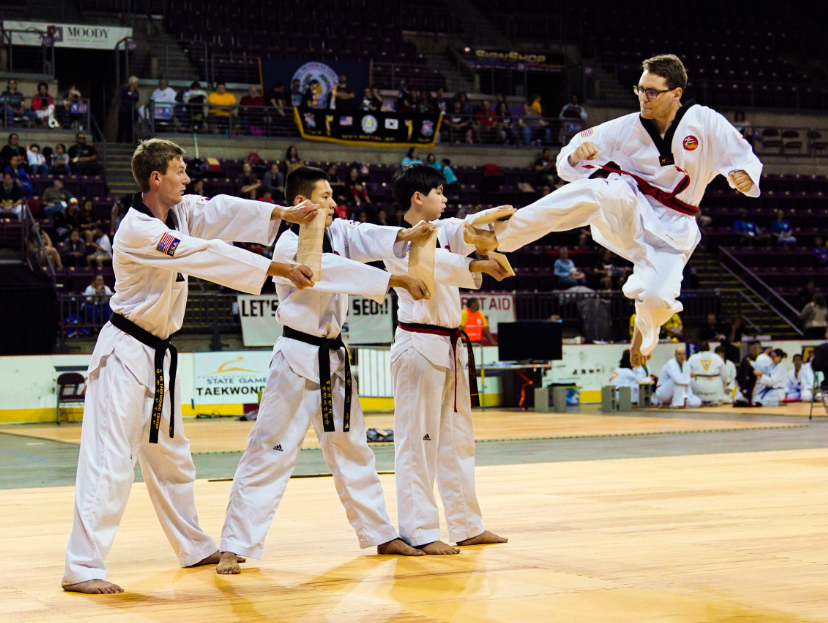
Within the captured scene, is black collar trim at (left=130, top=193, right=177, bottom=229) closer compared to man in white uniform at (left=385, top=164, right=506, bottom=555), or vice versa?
black collar trim at (left=130, top=193, right=177, bottom=229)

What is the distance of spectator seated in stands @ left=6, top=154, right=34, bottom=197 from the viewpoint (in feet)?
59.2

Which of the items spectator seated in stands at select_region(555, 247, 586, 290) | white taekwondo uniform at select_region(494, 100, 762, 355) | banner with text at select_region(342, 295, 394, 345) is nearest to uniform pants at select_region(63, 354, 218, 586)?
white taekwondo uniform at select_region(494, 100, 762, 355)

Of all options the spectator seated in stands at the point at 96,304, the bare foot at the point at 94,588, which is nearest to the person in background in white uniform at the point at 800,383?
the spectator seated in stands at the point at 96,304

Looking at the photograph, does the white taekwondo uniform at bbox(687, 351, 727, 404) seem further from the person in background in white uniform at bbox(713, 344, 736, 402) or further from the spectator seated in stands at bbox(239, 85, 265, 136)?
the spectator seated in stands at bbox(239, 85, 265, 136)

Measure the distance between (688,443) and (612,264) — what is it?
32.4 feet

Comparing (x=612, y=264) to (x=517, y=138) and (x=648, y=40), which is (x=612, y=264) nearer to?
(x=517, y=138)

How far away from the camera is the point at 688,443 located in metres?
11.4

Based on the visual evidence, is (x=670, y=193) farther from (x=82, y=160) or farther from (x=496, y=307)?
(x=82, y=160)

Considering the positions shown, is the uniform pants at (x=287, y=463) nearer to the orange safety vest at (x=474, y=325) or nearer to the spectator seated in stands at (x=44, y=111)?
the orange safety vest at (x=474, y=325)

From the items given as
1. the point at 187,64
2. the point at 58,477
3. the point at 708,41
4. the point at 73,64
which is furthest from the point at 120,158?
the point at 708,41

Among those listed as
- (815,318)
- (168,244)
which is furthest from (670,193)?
(815,318)

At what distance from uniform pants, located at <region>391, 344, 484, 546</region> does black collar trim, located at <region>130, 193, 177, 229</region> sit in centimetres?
144

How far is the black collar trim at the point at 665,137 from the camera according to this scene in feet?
17.1

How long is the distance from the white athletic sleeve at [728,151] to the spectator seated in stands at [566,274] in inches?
581
